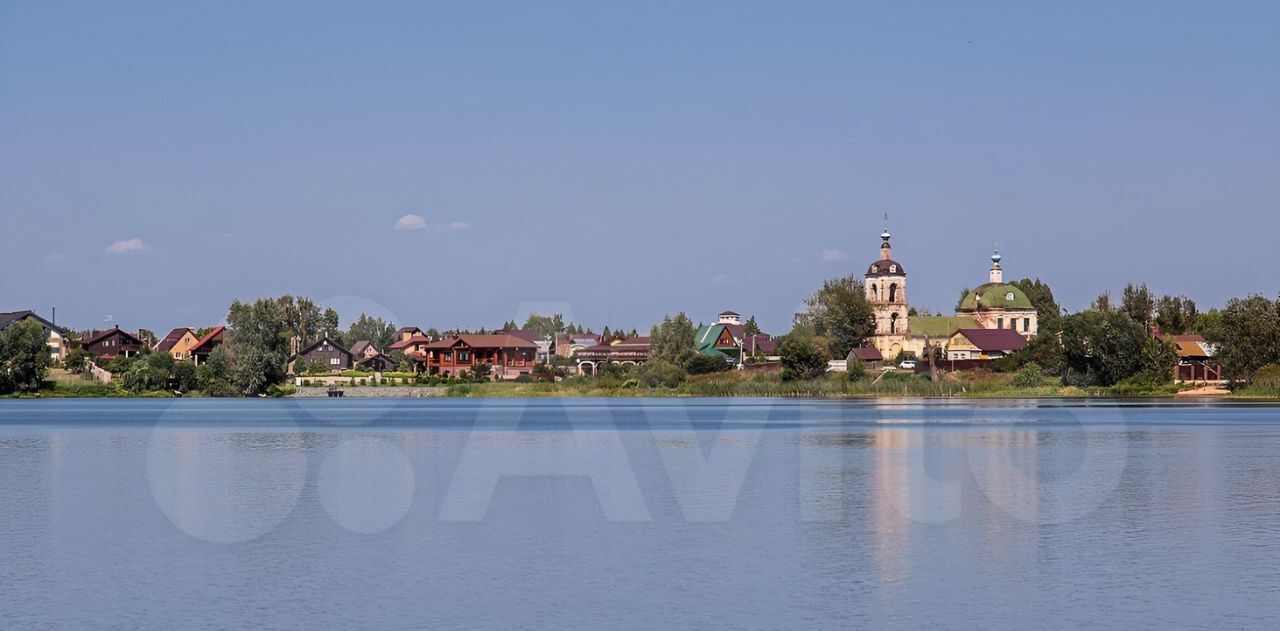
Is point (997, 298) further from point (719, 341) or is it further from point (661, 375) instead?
point (661, 375)

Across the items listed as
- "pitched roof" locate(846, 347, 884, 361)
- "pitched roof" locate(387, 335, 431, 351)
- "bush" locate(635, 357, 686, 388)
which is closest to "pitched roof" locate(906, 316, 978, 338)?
"pitched roof" locate(846, 347, 884, 361)

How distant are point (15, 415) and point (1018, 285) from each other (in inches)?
5152

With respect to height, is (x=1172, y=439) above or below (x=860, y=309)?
below

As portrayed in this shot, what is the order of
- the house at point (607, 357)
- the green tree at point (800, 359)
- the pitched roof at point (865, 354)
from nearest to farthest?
the green tree at point (800, 359) → the pitched roof at point (865, 354) → the house at point (607, 357)

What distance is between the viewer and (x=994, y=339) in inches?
5315

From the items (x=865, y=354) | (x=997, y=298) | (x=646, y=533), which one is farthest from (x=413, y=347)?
(x=646, y=533)

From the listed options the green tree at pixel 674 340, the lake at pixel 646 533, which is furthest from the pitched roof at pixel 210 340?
the lake at pixel 646 533

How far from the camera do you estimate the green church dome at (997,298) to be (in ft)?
500

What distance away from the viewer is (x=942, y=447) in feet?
144

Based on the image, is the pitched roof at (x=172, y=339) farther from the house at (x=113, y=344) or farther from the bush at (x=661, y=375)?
the bush at (x=661, y=375)

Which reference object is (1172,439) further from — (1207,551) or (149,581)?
(149,581)

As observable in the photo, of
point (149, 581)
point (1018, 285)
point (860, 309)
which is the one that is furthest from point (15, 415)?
point (1018, 285)

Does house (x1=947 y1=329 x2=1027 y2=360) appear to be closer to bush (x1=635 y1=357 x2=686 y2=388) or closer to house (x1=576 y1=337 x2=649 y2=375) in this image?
bush (x1=635 y1=357 x2=686 y2=388)

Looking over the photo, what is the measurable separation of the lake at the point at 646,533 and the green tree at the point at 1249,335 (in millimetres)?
39451
